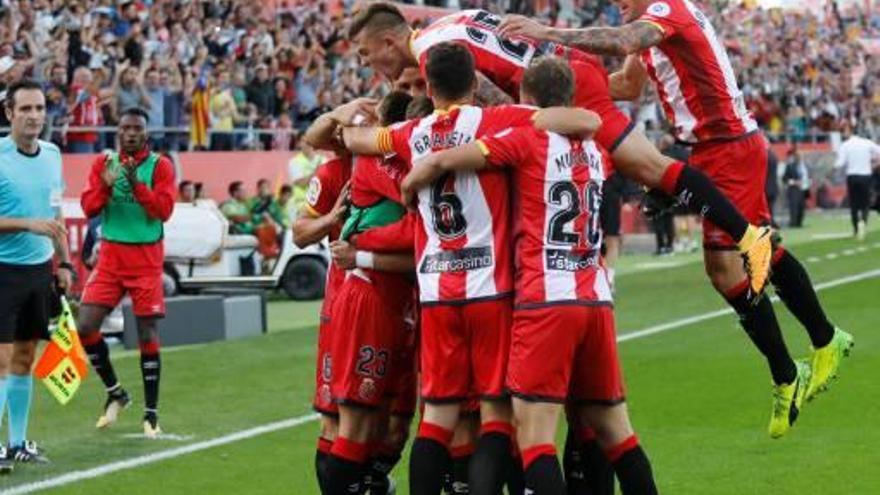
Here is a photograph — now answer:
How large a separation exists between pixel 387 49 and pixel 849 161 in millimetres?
29964

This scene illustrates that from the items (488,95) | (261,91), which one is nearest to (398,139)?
(488,95)

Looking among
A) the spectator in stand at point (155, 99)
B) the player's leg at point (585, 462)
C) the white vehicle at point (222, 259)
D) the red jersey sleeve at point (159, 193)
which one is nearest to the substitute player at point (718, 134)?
the player's leg at point (585, 462)

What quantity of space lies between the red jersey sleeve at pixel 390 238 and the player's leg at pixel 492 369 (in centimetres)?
70

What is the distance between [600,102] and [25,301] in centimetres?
467

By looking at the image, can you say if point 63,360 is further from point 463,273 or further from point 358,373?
point 463,273

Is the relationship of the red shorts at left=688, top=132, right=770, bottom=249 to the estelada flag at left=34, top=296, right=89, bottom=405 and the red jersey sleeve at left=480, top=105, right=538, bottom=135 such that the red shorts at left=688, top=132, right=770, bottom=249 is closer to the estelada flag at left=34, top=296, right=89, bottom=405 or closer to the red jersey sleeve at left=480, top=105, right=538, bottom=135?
the red jersey sleeve at left=480, top=105, right=538, bottom=135

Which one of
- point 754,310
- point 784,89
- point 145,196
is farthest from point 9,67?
point 784,89

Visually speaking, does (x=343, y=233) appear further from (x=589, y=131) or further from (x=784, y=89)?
(x=784, y=89)

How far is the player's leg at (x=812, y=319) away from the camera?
1141 cm

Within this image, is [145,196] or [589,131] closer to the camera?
[589,131]

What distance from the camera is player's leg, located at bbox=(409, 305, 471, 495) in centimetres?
887

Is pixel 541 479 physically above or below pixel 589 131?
below

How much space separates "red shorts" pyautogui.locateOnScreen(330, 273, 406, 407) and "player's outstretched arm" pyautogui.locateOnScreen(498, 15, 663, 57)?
55.6 inches

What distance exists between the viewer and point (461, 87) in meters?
8.82
